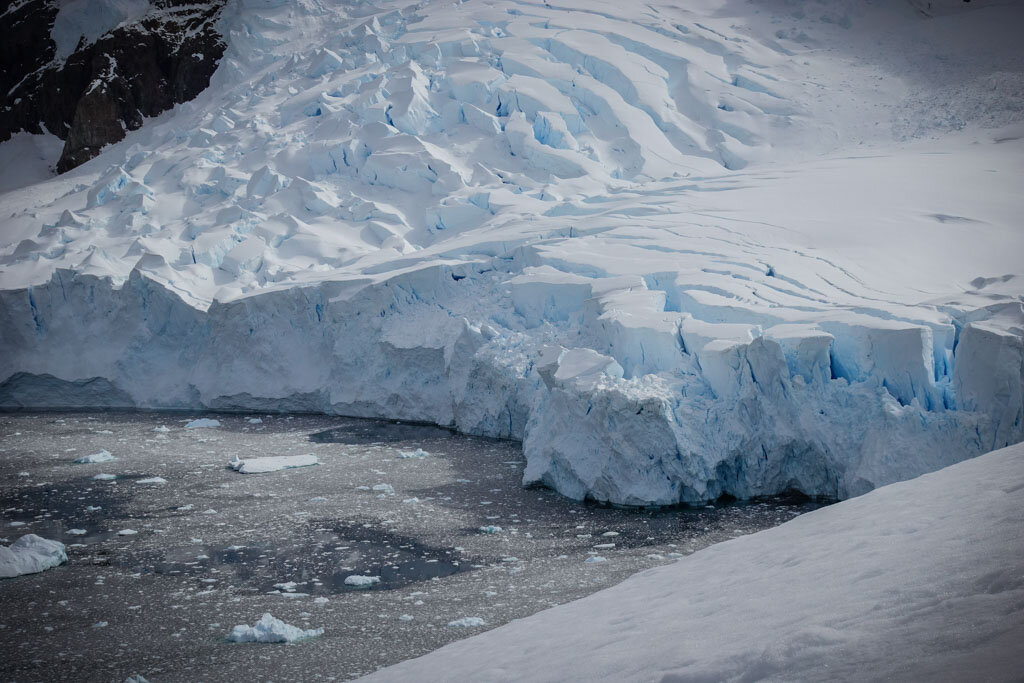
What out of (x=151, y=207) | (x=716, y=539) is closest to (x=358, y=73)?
(x=151, y=207)

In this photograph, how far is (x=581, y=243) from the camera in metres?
9.15

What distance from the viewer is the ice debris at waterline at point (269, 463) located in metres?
7.38

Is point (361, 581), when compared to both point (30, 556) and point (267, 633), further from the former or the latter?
point (30, 556)

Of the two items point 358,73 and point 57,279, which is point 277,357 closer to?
point 57,279

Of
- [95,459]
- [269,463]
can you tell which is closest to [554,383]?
[269,463]

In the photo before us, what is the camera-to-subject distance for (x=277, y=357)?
33.9ft

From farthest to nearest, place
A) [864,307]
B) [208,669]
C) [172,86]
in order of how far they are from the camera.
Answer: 1. [172,86]
2. [864,307]
3. [208,669]

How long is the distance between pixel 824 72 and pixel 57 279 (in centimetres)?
1297

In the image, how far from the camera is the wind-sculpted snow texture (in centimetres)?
624

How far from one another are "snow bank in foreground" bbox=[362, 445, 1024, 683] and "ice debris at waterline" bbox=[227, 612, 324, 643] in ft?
3.39

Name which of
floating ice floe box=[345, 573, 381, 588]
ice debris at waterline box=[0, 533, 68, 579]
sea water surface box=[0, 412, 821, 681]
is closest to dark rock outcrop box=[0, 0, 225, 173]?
sea water surface box=[0, 412, 821, 681]

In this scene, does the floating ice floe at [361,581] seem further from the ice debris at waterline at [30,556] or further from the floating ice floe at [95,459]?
the floating ice floe at [95,459]

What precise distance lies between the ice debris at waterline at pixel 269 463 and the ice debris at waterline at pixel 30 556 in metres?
2.07

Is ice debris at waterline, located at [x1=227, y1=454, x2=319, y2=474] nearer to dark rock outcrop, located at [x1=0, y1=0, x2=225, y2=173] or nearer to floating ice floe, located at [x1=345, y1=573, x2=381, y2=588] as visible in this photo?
floating ice floe, located at [x1=345, y1=573, x2=381, y2=588]
